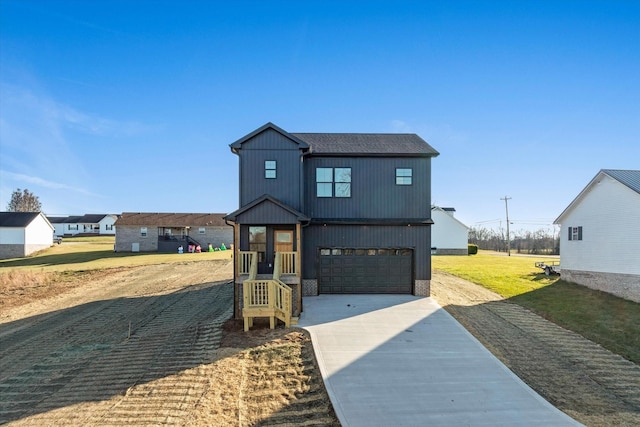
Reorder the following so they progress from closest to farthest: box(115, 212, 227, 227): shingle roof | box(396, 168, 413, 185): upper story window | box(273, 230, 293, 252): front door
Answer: box(273, 230, 293, 252): front door < box(396, 168, 413, 185): upper story window < box(115, 212, 227, 227): shingle roof

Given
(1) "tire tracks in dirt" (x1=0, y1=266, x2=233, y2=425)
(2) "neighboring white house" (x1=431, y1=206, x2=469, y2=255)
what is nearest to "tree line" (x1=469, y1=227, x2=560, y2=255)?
(2) "neighboring white house" (x1=431, y1=206, x2=469, y2=255)

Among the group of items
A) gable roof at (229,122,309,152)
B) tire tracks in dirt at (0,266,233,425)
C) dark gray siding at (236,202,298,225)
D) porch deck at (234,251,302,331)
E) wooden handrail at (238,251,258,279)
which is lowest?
tire tracks in dirt at (0,266,233,425)

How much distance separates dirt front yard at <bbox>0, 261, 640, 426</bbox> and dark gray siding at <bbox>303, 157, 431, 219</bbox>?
4.91 m

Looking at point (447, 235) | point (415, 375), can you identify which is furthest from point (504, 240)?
point (415, 375)

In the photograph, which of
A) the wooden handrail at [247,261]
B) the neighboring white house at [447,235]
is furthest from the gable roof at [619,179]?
the neighboring white house at [447,235]

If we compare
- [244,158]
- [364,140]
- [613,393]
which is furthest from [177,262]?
[613,393]

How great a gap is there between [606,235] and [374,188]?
1275cm

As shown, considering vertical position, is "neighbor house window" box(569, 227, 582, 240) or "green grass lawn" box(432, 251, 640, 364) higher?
"neighbor house window" box(569, 227, 582, 240)

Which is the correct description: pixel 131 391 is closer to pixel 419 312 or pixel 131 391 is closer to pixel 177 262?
pixel 419 312

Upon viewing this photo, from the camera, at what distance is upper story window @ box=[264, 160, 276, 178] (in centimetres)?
1536

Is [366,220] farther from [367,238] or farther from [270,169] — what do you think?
[270,169]

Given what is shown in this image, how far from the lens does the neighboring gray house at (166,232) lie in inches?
1563

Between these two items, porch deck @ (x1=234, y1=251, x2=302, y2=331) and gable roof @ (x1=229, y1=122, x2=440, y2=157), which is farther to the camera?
gable roof @ (x1=229, y1=122, x2=440, y2=157)

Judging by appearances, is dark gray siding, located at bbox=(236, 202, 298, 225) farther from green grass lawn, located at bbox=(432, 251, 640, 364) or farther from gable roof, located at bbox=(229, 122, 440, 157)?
green grass lawn, located at bbox=(432, 251, 640, 364)
